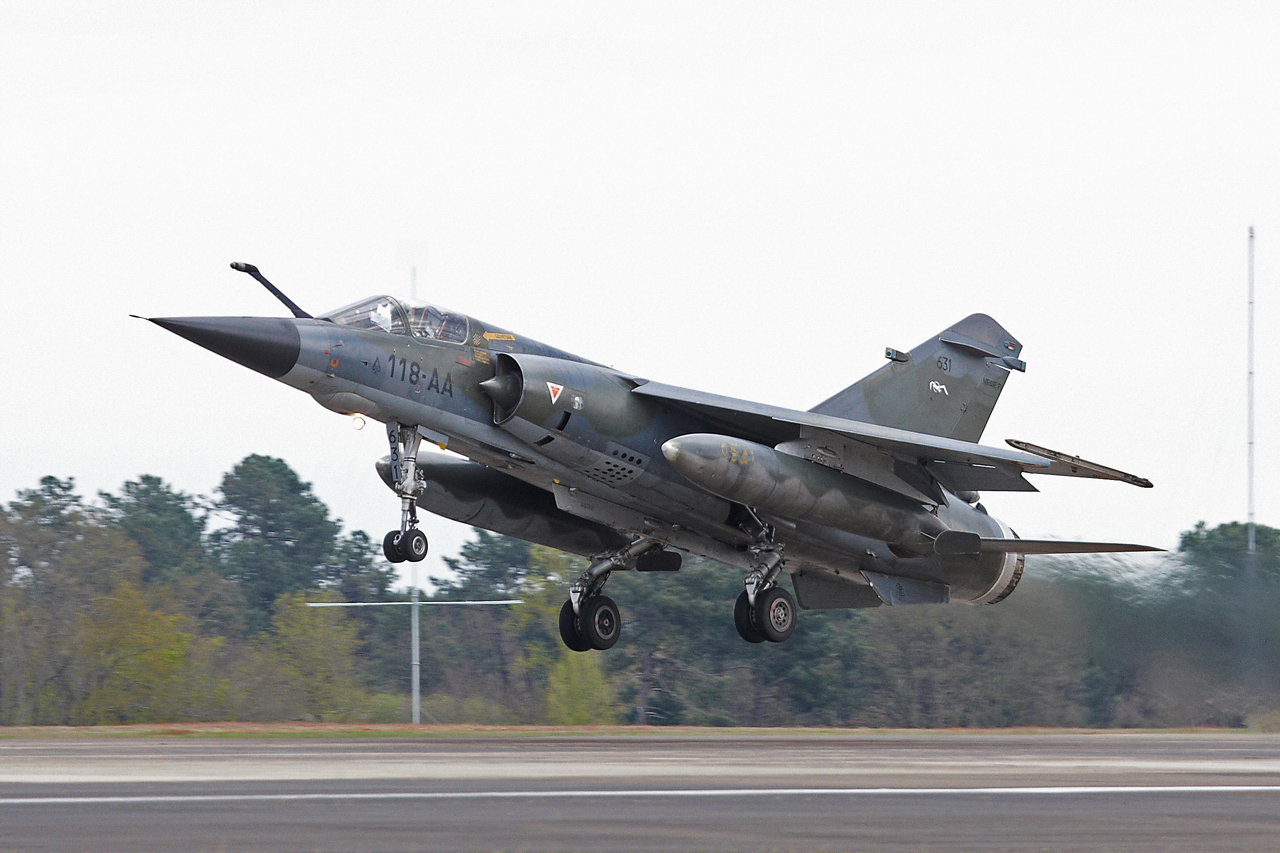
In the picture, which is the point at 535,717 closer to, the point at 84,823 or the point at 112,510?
the point at 112,510

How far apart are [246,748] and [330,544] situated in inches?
2282

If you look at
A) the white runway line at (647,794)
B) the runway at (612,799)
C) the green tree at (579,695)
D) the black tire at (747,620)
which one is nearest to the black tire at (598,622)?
the black tire at (747,620)

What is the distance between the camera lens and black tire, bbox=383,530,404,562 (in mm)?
17141

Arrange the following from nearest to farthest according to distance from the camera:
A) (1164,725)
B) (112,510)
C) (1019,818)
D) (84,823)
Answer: (84,823), (1019,818), (1164,725), (112,510)

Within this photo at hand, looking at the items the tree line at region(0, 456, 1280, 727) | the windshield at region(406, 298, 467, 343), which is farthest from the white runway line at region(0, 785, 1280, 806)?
the tree line at region(0, 456, 1280, 727)

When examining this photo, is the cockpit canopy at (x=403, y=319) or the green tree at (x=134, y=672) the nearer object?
the cockpit canopy at (x=403, y=319)

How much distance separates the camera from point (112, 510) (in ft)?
238

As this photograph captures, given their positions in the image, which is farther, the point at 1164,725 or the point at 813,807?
the point at 1164,725

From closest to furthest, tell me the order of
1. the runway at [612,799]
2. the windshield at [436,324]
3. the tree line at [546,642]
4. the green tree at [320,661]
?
the runway at [612,799]
the windshield at [436,324]
the tree line at [546,642]
the green tree at [320,661]

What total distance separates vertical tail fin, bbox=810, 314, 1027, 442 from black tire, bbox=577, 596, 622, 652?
4407 millimetres

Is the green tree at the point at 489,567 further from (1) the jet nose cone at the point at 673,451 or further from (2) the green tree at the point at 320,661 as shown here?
(1) the jet nose cone at the point at 673,451

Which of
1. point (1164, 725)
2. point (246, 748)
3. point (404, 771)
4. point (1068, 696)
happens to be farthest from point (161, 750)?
point (1068, 696)

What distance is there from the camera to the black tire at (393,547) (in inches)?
675

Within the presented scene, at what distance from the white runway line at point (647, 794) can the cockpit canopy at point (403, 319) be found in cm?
818
